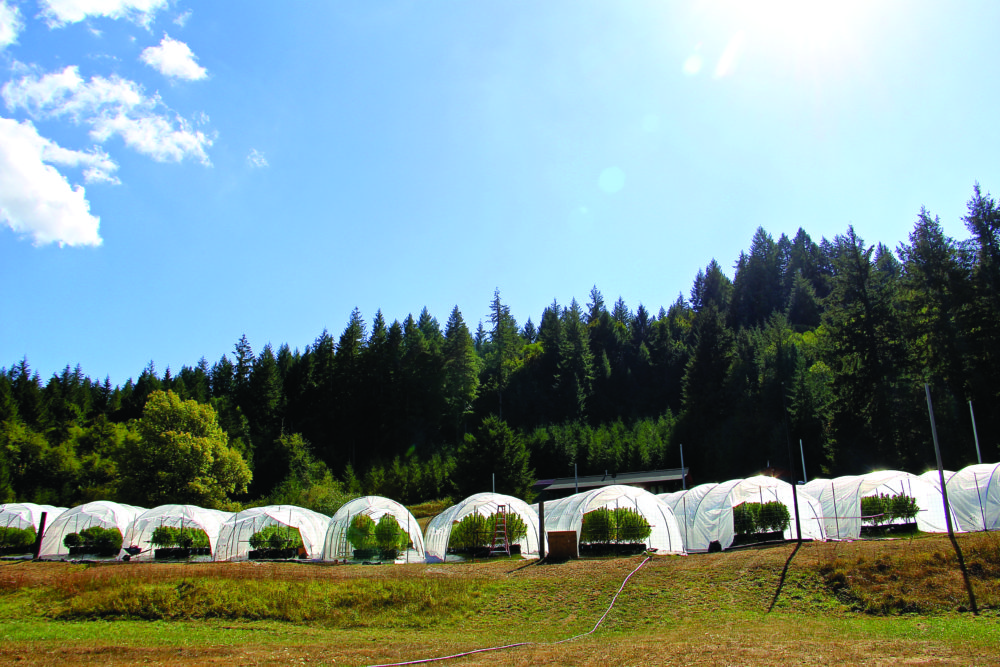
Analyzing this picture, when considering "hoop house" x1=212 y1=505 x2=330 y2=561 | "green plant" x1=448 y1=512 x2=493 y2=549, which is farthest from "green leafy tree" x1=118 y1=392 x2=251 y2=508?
"green plant" x1=448 y1=512 x2=493 y2=549

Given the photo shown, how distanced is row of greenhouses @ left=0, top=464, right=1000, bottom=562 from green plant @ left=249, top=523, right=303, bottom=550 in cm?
4

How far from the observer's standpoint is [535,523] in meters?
28.5

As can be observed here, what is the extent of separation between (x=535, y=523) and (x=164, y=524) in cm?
1796

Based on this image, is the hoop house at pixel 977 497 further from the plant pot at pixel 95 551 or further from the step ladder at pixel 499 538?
the plant pot at pixel 95 551

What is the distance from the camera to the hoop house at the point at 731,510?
23.7 meters

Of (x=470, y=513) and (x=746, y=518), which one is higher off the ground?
(x=470, y=513)

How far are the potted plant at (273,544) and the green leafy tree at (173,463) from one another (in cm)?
2160

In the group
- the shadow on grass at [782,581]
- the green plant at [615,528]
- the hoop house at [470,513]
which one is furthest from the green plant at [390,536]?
the shadow on grass at [782,581]

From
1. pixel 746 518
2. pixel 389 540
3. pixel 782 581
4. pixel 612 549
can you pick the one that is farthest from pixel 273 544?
pixel 782 581

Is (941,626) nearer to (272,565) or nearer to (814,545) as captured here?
(814,545)

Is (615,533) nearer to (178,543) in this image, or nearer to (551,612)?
(551,612)

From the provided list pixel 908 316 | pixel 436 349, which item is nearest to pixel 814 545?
pixel 908 316

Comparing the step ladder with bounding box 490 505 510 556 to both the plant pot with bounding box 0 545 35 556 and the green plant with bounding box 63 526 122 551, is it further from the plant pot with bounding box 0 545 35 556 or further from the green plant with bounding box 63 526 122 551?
the plant pot with bounding box 0 545 35 556

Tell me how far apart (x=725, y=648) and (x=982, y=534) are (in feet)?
41.8
